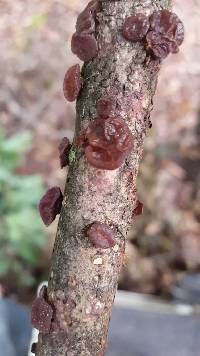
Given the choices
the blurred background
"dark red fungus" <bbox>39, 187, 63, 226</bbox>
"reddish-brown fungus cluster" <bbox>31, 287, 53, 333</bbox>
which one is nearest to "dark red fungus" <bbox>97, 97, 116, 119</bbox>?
"dark red fungus" <bbox>39, 187, 63, 226</bbox>

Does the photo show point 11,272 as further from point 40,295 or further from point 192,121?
point 40,295

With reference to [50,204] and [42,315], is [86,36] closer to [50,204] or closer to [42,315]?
[50,204]

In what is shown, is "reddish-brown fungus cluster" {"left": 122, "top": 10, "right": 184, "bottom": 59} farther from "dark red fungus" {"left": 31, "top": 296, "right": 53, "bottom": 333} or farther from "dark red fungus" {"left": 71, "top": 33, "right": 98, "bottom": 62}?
"dark red fungus" {"left": 31, "top": 296, "right": 53, "bottom": 333}

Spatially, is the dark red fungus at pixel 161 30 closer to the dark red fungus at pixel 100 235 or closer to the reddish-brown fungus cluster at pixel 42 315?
the dark red fungus at pixel 100 235

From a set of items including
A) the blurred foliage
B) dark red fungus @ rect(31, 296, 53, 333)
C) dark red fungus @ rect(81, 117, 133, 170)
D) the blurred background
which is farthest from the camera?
the blurred background

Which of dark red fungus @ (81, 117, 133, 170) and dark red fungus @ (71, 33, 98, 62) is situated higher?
dark red fungus @ (71, 33, 98, 62)

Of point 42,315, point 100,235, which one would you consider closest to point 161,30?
point 100,235

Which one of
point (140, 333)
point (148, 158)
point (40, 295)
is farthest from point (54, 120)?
point (40, 295)
